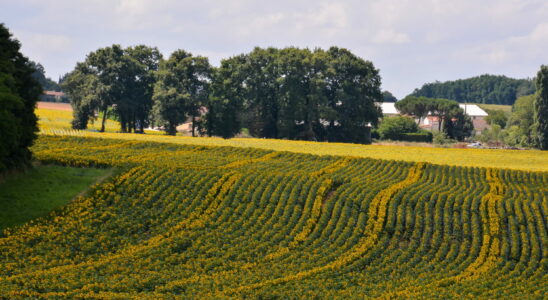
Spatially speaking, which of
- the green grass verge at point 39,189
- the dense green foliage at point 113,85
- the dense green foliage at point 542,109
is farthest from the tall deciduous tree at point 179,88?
the dense green foliage at point 542,109

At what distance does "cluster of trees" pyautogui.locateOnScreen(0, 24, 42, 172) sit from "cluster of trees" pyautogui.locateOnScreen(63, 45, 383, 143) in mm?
44670

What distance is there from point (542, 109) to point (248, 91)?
4630 centimetres

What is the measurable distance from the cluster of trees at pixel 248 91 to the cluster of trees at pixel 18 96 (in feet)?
147

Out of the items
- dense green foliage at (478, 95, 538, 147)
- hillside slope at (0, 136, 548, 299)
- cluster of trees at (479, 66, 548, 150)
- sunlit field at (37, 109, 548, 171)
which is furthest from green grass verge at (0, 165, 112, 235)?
dense green foliage at (478, 95, 538, 147)

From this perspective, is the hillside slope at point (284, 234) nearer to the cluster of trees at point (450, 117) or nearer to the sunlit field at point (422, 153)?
the sunlit field at point (422, 153)

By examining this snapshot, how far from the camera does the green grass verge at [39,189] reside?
37.1m

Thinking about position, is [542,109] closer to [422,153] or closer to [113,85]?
[422,153]

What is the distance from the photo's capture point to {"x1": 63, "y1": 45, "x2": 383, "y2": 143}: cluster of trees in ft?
302

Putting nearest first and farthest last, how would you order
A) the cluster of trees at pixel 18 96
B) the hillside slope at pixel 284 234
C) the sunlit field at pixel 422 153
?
the hillside slope at pixel 284 234 < the cluster of trees at pixel 18 96 < the sunlit field at pixel 422 153

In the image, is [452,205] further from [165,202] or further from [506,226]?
[165,202]

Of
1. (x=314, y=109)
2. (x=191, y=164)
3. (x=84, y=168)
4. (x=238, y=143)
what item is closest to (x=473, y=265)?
(x=191, y=164)

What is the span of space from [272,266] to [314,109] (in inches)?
2475

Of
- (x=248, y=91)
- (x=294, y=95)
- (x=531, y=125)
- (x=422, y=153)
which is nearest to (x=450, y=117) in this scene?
(x=531, y=125)

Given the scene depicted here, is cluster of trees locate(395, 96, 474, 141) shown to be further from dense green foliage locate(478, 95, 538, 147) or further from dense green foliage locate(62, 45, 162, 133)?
dense green foliage locate(62, 45, 162, 133)
